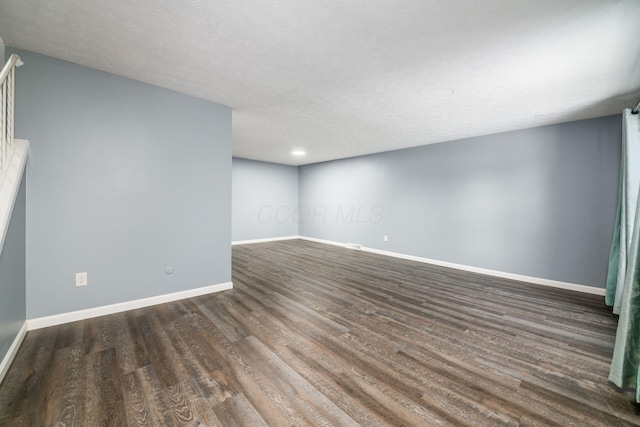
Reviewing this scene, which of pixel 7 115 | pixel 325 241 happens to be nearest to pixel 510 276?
pixel 325 241

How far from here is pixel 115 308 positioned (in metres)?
2.62

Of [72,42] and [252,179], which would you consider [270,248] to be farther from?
[72,42]

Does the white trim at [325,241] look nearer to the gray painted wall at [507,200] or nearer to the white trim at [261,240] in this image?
the white trim at [261,240]

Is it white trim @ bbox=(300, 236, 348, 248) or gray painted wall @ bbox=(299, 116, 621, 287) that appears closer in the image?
gray painted wall @ bbox=(299, 116, 621, 287)

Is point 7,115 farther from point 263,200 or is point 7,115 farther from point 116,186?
point 263,200

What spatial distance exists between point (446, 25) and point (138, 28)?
230cm

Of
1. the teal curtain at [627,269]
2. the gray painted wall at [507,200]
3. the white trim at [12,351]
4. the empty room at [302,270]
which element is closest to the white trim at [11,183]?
the empty room at [302,270]

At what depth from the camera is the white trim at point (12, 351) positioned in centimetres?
168

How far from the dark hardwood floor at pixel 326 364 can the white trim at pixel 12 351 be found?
0.16 ft

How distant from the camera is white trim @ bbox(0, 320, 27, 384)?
168cm

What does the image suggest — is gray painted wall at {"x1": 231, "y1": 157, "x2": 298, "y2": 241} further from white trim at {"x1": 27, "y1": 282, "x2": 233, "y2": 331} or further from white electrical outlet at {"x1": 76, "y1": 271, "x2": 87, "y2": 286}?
white electrical outlet at {"x1": 76, "y1": 271, "x2": 87, "y2": 286}

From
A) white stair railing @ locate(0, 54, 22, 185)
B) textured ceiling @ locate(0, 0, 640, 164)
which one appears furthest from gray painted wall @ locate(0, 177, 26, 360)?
textured ceiling @ locate(0, 0, 640, 164)

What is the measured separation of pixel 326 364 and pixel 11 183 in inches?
109

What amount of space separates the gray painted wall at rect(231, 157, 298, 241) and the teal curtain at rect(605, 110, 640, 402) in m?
6.99
